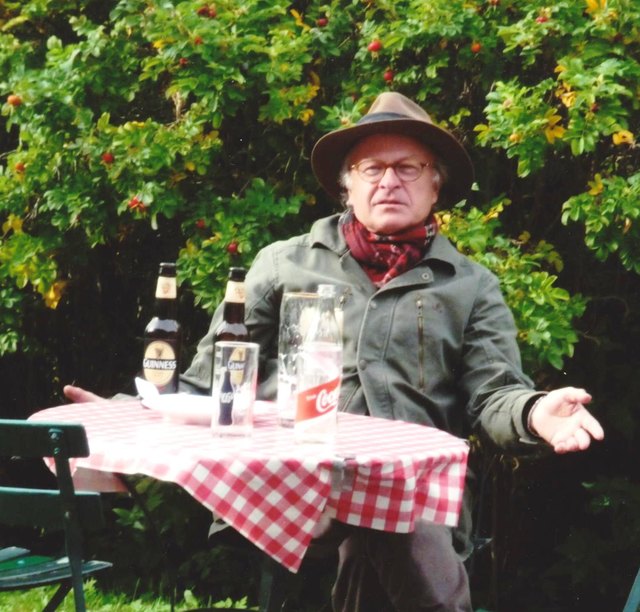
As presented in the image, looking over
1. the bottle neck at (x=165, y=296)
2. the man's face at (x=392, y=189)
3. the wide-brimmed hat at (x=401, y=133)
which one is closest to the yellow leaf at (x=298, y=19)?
the wide-brimmed hat at (x=401, y=133)

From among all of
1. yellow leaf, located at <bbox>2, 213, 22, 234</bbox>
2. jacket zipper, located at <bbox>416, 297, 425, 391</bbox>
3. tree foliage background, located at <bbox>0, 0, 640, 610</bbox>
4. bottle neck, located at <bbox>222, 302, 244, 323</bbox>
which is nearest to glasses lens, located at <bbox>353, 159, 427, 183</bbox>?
jacket zipper, located at <bbox>416, 297, 425, 391</bbox>

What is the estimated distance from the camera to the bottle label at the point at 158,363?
10.1 ft

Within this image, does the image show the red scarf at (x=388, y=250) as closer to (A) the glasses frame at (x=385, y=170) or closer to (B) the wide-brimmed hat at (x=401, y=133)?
(A) the glasses frame at (x=385, y=170)

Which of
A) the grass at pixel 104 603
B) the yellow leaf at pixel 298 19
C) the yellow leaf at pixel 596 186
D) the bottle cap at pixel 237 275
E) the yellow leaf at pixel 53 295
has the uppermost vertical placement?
the yellow leaf at pixel 298 19

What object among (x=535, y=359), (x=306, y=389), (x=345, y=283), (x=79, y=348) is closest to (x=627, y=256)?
(x=535, y=359)

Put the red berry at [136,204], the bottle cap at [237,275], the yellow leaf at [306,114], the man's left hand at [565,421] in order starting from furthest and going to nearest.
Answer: the yellow leaf at [306,114] < the red berry at [136,204] < the bottle cap at [237,275] < the man's left hand at [565,421]

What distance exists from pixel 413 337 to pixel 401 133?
0.68 meters

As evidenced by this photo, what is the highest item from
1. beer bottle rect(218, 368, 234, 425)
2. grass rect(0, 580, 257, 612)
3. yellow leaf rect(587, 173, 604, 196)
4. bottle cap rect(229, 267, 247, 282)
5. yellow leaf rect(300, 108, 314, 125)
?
yellow leaf rect(300, 108, 314, 125)

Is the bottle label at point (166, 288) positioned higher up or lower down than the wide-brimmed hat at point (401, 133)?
lower down

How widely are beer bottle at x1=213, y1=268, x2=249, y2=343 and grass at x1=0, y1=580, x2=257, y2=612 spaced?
79.3 inches

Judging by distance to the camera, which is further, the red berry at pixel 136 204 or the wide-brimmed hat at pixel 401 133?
the red berry at pixel 136 204

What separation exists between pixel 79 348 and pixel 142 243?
29.9 inches

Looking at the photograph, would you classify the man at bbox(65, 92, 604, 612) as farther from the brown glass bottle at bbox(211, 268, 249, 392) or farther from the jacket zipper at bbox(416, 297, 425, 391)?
the brown glass bottle at bbox(211, 268, 249, 392)

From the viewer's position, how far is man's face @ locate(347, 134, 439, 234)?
360 centimetres
